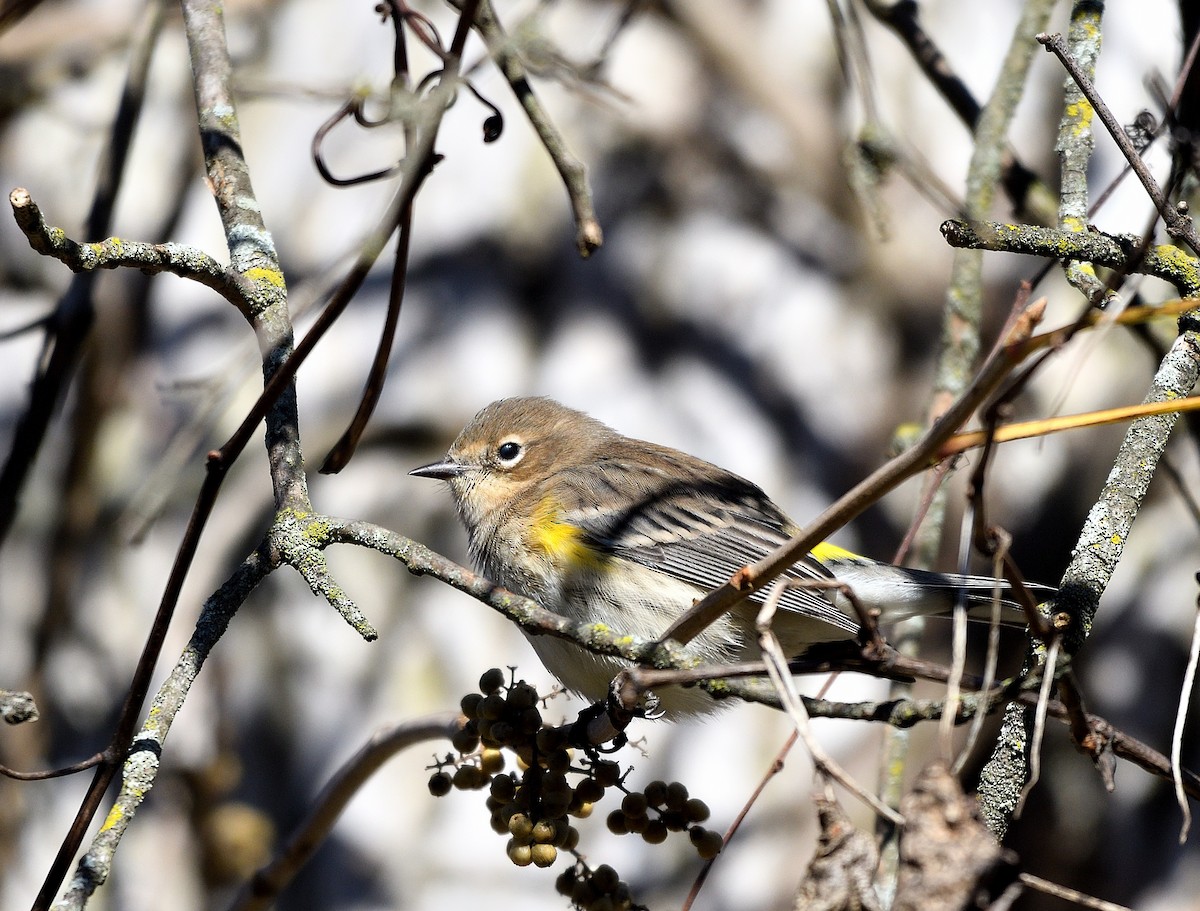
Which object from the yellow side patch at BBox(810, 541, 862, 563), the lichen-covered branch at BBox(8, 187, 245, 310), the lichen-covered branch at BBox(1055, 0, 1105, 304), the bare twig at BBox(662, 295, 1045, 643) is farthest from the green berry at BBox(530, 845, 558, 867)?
the yellow side patch at BBox(810, 541, 862, 563)

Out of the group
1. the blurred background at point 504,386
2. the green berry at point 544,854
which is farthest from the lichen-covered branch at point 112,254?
the blurred background at point 504,386

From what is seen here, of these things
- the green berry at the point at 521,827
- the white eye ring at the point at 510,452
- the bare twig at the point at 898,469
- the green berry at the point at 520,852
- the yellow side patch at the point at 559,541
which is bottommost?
the green berry at the point at 520,852

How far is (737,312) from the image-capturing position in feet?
17.0

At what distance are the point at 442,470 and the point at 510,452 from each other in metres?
0.27

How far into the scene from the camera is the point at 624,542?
147 inches

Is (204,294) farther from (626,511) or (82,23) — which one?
(626,511)

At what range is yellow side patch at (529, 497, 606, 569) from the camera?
3688 mm

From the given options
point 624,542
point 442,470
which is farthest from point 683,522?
point 442,470

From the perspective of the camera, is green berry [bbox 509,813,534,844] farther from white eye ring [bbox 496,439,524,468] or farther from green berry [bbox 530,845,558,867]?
white eye ring [bbox 496,439,524,468]

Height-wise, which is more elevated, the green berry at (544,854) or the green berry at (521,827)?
the green berry at (521,827)

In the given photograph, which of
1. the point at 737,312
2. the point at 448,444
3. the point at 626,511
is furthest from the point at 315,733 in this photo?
the point at 737,312

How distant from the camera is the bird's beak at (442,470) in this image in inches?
165

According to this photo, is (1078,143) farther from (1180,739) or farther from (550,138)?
(1180,739)

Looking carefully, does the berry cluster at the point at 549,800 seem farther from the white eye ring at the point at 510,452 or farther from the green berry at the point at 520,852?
the white eye ring at the point at 510,452
